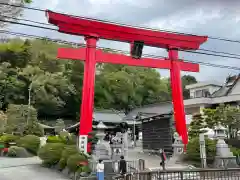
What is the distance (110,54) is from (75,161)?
361 inches

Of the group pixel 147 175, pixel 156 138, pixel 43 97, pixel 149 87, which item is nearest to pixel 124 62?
pixel 156 138

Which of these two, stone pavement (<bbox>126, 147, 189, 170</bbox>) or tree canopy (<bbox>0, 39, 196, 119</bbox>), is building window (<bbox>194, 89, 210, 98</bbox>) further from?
stone pavement (<bbox>126, 147, 189, 170</bbox>)

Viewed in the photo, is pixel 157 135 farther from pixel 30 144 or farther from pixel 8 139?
pixel 8 139

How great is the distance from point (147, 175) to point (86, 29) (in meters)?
13.0

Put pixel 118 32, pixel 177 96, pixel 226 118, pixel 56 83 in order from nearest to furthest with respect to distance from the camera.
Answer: pixel 118 32 < pixel 177 96 < pixel 226 118 < pixel 56 83

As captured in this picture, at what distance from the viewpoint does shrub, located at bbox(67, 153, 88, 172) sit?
15.2 m

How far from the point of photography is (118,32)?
21.3 m

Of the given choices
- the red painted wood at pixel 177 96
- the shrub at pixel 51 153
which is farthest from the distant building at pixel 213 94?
the shrub at pixel 51 153

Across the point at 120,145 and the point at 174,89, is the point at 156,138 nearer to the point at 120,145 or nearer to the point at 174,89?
the point at 174,89

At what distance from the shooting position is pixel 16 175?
1597cm

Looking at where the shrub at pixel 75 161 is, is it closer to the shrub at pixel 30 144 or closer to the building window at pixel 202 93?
the shrub at pixel 30 144

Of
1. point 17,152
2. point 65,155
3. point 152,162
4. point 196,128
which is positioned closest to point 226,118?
point 196,128

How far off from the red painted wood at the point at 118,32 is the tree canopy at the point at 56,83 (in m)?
21.5

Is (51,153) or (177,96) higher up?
(177,96)
